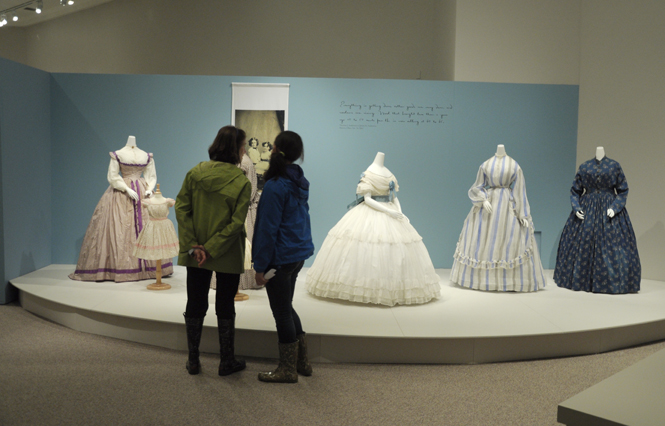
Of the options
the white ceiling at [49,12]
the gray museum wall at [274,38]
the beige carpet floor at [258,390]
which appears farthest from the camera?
the white ceiling at [49,12]

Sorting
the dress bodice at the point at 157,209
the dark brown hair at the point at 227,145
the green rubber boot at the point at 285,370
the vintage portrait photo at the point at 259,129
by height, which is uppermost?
the vintage portrait photo at the point at 259,129

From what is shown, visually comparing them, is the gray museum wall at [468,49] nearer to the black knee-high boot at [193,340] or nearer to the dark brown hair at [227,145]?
the dark brown hair at [227,145]

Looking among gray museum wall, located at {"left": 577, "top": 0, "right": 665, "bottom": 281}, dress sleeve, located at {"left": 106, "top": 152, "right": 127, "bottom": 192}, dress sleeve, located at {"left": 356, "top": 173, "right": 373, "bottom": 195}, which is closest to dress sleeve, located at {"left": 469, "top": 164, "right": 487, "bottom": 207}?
dress sleeve, located at {"left": 356, "top": 173, "right": 373, "bottom": 195}

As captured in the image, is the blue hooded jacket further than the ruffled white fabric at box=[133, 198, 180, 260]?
No

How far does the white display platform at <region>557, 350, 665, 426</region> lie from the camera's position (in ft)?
4.79

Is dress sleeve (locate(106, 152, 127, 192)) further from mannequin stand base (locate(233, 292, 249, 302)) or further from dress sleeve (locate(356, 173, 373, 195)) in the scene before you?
dress sleeve (locate(356, 173, 373, 195))

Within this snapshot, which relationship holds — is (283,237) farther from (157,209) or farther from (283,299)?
(157,209)

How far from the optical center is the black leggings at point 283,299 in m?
2.96

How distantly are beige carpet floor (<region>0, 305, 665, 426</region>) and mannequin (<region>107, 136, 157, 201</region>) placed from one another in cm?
171

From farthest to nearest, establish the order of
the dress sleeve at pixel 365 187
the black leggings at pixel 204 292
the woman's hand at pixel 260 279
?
the dress sleeve at pixel 365 187 < the black leggings at pixel 204 292 < the woman's hand at pixel 260 279

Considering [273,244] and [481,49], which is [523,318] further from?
[481,49]

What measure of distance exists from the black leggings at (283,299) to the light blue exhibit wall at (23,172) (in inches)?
126

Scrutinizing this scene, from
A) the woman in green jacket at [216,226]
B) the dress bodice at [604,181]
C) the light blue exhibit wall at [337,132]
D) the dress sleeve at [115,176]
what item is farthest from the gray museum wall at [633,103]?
the dress sleeve at [115,176]

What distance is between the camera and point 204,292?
10.2 feet
